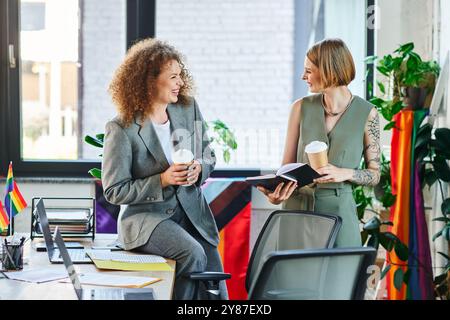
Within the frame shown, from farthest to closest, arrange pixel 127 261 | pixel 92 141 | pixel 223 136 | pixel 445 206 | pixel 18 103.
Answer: pixel 18 103
pixel 223 136
pixel 92 141
pixel 445 206
pixel 127 261

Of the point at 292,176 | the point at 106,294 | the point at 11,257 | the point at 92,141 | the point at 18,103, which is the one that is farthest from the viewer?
the point at 18,103

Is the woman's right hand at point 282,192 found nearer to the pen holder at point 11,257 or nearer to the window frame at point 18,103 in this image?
the pen holder at point 11,257

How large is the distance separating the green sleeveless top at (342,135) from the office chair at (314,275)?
1015 mm

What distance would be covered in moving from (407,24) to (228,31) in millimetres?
1143

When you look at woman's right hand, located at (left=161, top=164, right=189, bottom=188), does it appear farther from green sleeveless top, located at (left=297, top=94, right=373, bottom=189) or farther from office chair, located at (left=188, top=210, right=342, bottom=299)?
green sleeveless top, located at (left=297, top=94, right=373, bottom=189)

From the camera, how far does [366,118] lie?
3287 millimetres

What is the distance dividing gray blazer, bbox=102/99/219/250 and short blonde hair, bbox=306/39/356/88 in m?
0.59

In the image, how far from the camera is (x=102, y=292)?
244 centimetres

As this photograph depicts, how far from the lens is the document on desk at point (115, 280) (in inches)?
99.8

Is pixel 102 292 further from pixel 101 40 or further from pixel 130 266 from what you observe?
pixel 101 40

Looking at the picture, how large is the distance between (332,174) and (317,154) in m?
0.11

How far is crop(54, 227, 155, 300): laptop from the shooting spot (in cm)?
231

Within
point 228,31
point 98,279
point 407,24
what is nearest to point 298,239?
point 98,279

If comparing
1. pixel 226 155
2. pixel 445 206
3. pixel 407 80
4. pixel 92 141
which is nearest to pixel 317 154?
pixel 445 206
